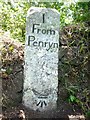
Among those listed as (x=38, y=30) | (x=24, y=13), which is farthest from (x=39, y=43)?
(x=24, y=13)

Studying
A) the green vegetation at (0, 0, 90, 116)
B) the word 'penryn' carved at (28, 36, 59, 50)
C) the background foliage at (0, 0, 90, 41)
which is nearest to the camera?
the word 'penryn' carved at (28, 36, 59, 50)

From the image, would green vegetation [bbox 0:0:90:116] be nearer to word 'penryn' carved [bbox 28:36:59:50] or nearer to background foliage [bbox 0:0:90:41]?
background foliage [bbox 0:0:90:41]

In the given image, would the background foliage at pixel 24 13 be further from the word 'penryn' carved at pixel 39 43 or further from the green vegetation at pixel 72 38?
the word 'penryn' carved at pixel 39 43

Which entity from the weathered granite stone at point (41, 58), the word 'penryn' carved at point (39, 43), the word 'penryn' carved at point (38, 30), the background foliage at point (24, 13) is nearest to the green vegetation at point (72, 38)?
the background foliage at point (24, 13)

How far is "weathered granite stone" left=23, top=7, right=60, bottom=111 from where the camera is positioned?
457 cm

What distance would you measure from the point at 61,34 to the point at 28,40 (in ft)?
4.12

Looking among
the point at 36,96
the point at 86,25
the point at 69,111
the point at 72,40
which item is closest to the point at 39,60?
the point at 36,96

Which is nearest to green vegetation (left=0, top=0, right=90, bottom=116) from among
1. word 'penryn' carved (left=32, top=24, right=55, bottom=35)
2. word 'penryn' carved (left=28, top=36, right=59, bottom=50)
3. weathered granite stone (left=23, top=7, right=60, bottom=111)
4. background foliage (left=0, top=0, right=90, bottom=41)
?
background foliage (left=0, top=0, right=90, bottom=41)

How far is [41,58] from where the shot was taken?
4613 millimetres

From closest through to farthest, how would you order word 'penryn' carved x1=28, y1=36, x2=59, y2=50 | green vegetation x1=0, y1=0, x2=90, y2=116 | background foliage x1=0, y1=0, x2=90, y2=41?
word 'penryn' carved x1=28, y1=36, x2=59, y2=50 → green vegetation x1=0, y1=0, x2=90, y2=116 → background foliage x1=0, y1=0, x2=90, y2=41

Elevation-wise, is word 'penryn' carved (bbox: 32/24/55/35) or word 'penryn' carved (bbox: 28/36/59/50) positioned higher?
word 'penryn' carved (bbox: 32/24/55/35)

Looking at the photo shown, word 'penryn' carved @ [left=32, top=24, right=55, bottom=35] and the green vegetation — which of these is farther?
the green vegetation

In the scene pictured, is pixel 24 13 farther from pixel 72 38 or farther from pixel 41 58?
pixel 41 58

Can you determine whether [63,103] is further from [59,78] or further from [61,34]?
[61,34]
